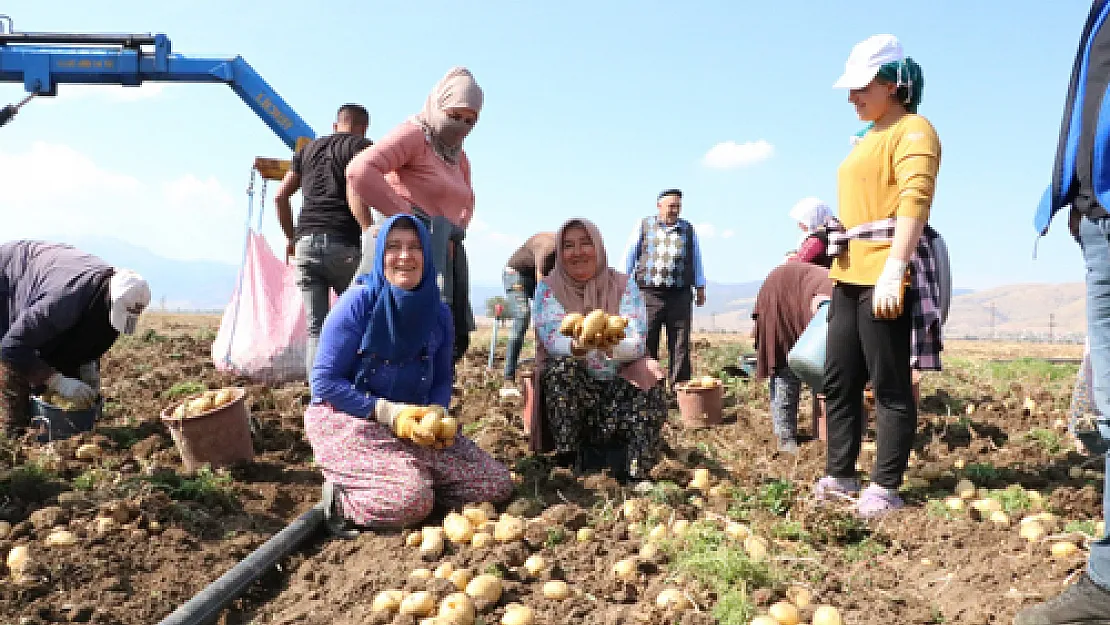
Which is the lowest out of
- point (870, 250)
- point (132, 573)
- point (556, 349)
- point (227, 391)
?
point (132, 573)

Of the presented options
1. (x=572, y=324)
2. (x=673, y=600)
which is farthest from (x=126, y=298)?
(x=673, y=600)

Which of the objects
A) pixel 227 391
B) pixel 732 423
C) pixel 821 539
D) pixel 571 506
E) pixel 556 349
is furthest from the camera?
pixel 732 423

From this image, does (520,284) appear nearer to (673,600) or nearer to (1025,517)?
(1025,517)

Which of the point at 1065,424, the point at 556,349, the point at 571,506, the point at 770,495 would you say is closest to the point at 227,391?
the point at 556,349

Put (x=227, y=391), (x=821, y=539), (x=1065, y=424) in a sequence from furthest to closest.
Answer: (x=1065, y=424) → (x=227, y=391) → (x=821, y=539)

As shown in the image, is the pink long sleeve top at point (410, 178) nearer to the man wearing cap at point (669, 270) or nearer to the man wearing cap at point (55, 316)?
the man wearing cap at point (55, 316)

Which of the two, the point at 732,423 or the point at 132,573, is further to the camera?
the point at 732,423

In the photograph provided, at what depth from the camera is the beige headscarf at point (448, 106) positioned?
12.1ft

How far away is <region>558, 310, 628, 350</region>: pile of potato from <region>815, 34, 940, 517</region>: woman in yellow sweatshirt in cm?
94

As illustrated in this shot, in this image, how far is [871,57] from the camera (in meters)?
2.88

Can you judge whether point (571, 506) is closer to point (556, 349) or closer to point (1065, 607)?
point (556, 349)

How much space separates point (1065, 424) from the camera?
5141 mm

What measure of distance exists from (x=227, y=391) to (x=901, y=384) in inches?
131

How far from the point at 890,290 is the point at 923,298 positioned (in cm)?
25
